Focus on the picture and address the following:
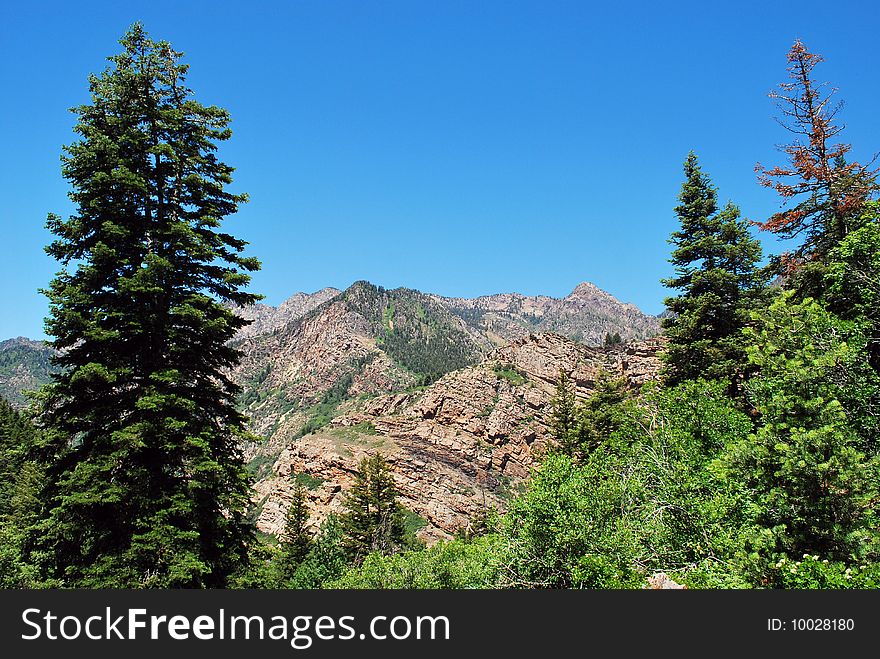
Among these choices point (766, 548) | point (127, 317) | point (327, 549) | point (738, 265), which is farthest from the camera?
point (327, 549)

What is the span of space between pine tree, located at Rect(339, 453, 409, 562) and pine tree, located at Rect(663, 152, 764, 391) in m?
32.8

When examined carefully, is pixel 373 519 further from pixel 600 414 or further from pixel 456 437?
pixel 456 437

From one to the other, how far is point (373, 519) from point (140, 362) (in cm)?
3990

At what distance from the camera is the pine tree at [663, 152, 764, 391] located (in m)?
22.1

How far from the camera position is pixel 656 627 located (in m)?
6.65

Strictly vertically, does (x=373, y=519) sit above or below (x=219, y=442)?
below

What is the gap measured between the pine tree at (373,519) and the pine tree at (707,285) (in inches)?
1293

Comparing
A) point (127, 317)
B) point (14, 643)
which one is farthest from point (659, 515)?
point (127, 317)

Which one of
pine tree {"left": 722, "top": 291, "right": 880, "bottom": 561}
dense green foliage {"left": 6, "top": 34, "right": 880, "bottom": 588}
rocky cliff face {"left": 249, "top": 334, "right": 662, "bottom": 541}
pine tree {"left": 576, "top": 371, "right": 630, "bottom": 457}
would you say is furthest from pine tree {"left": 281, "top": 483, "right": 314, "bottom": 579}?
pine tree {"left": 722, "top": 291, "right": 880, "bottom": 561}

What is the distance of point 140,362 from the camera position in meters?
11.8

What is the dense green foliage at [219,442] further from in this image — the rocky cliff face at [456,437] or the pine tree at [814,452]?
the rocky cliff face at [456,437]

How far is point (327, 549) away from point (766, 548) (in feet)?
170

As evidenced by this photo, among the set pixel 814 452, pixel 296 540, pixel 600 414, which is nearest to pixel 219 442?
pixel 814 452

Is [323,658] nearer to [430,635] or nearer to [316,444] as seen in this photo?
[430,635]
